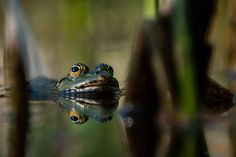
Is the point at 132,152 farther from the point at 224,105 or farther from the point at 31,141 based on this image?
the point at 224,105

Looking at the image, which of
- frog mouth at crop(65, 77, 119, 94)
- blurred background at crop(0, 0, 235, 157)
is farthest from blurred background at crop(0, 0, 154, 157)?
frog mouth at crop(65, 77, 119, 94)

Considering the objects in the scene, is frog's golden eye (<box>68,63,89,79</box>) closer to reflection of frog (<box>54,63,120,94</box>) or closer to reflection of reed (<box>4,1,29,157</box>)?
reflection of frog (<box>54,63,120,94</box>)

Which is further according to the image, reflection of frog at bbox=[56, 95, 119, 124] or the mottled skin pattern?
the mottled skin pattern

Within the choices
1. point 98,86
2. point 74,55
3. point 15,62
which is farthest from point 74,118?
point 74,55

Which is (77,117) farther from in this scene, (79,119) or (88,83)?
(88,83)

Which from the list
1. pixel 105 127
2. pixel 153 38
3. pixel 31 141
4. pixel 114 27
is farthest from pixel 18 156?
pixel 114 27

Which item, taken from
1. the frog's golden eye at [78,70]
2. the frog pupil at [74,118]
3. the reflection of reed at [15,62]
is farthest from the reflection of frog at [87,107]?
the reflection of reed at [15,62]

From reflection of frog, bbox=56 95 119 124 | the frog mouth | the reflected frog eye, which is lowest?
the reflected frog eye
